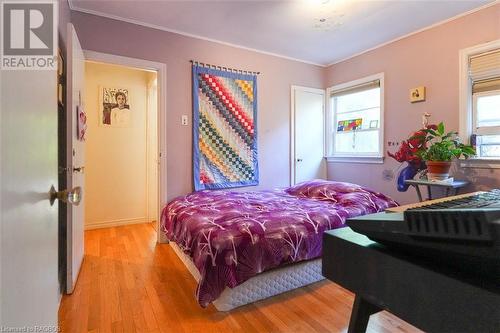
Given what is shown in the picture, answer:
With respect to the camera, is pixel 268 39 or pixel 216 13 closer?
pixel 216 13

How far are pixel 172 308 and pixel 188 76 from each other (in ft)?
7.88

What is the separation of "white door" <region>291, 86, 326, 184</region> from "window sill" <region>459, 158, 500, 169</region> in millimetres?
1804

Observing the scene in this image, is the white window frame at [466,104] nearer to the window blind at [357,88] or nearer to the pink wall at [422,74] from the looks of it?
the pink wall at [422,74]

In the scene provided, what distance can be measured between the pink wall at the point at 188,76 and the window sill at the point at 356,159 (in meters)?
0.75

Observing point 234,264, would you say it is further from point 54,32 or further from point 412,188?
point 412,188

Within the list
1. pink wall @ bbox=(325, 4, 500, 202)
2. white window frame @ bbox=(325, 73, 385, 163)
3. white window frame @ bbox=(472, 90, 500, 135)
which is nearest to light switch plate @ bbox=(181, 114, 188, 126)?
white window frame @ bbox=(325, 73, 385, 163)

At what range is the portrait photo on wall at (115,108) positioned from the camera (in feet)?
11.8

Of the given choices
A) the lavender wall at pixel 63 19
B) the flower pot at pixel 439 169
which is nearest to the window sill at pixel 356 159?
the flower pot at pixel 439 169

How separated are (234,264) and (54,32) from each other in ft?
5.05

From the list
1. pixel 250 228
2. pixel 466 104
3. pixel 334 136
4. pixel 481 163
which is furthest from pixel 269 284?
pixel 334 136

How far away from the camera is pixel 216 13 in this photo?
2.61 meters

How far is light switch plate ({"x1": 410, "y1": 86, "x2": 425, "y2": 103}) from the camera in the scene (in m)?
2.90

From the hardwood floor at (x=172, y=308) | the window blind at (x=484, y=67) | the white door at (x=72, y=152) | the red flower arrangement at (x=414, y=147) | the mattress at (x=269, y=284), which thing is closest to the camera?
the hardwood floor at (x=172, y=308)

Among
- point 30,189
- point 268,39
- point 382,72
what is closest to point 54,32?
point 30,189
